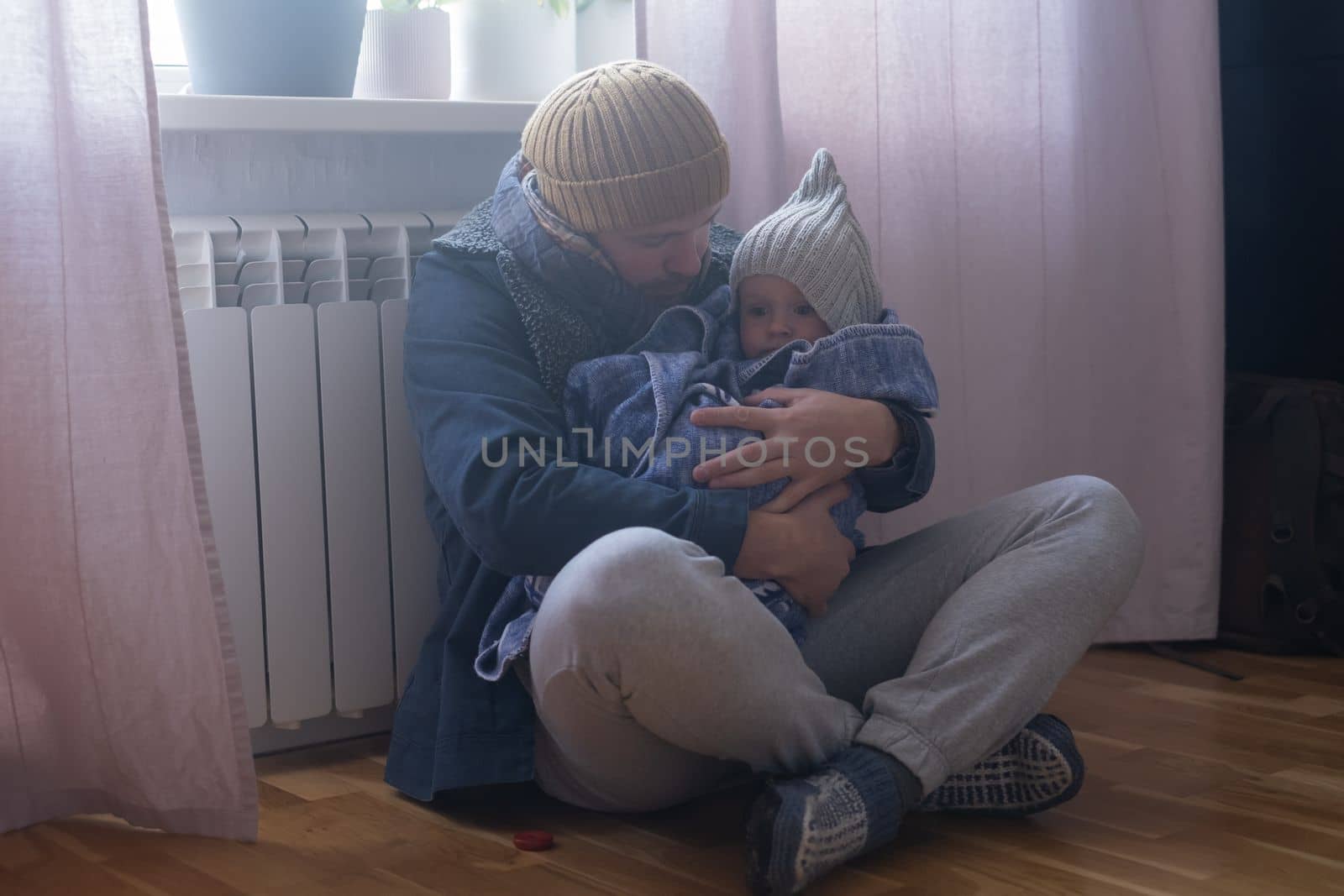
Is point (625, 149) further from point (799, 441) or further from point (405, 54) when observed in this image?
point (405, 54)

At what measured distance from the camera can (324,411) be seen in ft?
5.18

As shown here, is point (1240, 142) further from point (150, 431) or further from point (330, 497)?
point (150, 431)

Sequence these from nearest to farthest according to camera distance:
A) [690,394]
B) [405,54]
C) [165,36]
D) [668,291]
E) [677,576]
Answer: [677,576] → [690,394] → [668,291] → [405,54] → [165,36]

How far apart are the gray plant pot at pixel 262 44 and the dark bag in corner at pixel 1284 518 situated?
55.8 inches

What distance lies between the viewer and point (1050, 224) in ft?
6.51

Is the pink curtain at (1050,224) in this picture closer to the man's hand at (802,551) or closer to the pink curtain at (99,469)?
the man's hand at (802,551)

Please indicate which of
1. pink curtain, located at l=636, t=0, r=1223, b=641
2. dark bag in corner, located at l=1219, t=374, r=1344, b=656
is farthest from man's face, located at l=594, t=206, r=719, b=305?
dark bag in corner, located at l=1219, t=374, r=1344, b=656

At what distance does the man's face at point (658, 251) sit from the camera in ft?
4.61

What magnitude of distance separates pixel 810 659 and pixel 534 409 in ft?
1.22

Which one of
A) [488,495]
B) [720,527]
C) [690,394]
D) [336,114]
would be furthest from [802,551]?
[336,114]

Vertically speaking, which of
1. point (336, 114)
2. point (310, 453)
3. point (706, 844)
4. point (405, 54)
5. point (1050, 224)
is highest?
point (405, 54)

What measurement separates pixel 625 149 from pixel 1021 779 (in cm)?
72

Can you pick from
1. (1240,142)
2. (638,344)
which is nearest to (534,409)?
(638,344)

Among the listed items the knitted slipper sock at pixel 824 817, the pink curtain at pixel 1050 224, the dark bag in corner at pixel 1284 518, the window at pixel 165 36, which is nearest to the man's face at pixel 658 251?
the pink curtain at pixel 1050 224
